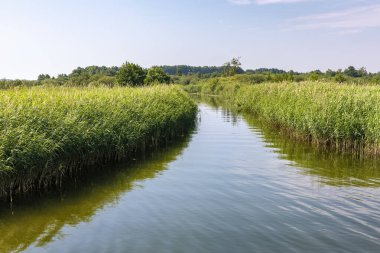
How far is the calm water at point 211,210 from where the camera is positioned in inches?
300

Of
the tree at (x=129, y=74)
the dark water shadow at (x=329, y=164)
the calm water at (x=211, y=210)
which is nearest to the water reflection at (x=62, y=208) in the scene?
the calm water at (x=211, y=210)

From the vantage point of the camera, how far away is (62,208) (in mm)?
9688

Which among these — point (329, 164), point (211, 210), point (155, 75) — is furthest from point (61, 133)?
point (155, 75)

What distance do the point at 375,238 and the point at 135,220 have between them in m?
5.16

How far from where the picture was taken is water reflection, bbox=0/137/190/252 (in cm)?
792

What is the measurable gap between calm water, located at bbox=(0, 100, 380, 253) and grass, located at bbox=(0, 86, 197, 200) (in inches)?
29.7

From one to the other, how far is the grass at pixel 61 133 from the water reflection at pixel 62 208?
2.18ft

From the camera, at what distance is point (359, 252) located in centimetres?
718

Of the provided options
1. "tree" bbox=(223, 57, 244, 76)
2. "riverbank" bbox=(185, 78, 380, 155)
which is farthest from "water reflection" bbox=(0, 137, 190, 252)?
"tree" bbox=(223, 57, 244, 76)

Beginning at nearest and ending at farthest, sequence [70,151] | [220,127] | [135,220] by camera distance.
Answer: [135,220] → [70,151] → [220,127]

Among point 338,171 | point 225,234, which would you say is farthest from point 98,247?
point 338,171

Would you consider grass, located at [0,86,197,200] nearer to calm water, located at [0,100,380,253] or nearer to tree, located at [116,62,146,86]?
calm water, located at [0,100,380,253]

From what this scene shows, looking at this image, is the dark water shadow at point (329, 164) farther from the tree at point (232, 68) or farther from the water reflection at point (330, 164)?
the tree at point (232, 68)

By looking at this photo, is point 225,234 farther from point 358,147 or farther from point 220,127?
point 220,127
